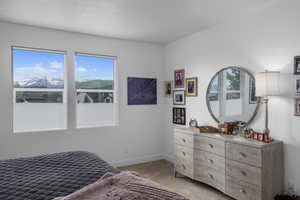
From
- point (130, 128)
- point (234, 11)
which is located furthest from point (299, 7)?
point (130, 128)

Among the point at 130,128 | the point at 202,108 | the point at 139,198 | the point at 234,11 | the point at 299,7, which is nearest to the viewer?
the point at 139,198

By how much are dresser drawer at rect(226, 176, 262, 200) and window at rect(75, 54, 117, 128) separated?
7.85 ft

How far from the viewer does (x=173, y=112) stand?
14.2 ft

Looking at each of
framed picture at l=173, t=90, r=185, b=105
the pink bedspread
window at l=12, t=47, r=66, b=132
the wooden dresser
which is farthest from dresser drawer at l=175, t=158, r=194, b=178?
window at l=12, t=47, r=66, b=132

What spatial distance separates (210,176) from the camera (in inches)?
116

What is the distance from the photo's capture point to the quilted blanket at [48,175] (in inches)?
55.8

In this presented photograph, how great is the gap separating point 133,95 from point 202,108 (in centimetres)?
143

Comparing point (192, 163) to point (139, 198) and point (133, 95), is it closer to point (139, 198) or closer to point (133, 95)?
point (133, 95)

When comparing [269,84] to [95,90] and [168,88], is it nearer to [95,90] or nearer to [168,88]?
[168,88]

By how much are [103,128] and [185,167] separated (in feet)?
5.56

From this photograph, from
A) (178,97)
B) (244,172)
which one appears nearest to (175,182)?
(244,172)

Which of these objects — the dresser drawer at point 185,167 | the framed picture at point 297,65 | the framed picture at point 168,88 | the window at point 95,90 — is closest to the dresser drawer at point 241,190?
the dresser drawer at point 185,167

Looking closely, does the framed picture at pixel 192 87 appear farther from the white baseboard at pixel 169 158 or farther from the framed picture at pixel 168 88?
the white baseboard at pixel 169 158

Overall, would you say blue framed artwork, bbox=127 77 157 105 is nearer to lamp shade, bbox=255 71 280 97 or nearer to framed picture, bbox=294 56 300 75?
lamp shade, bbox=255 71 280 97
